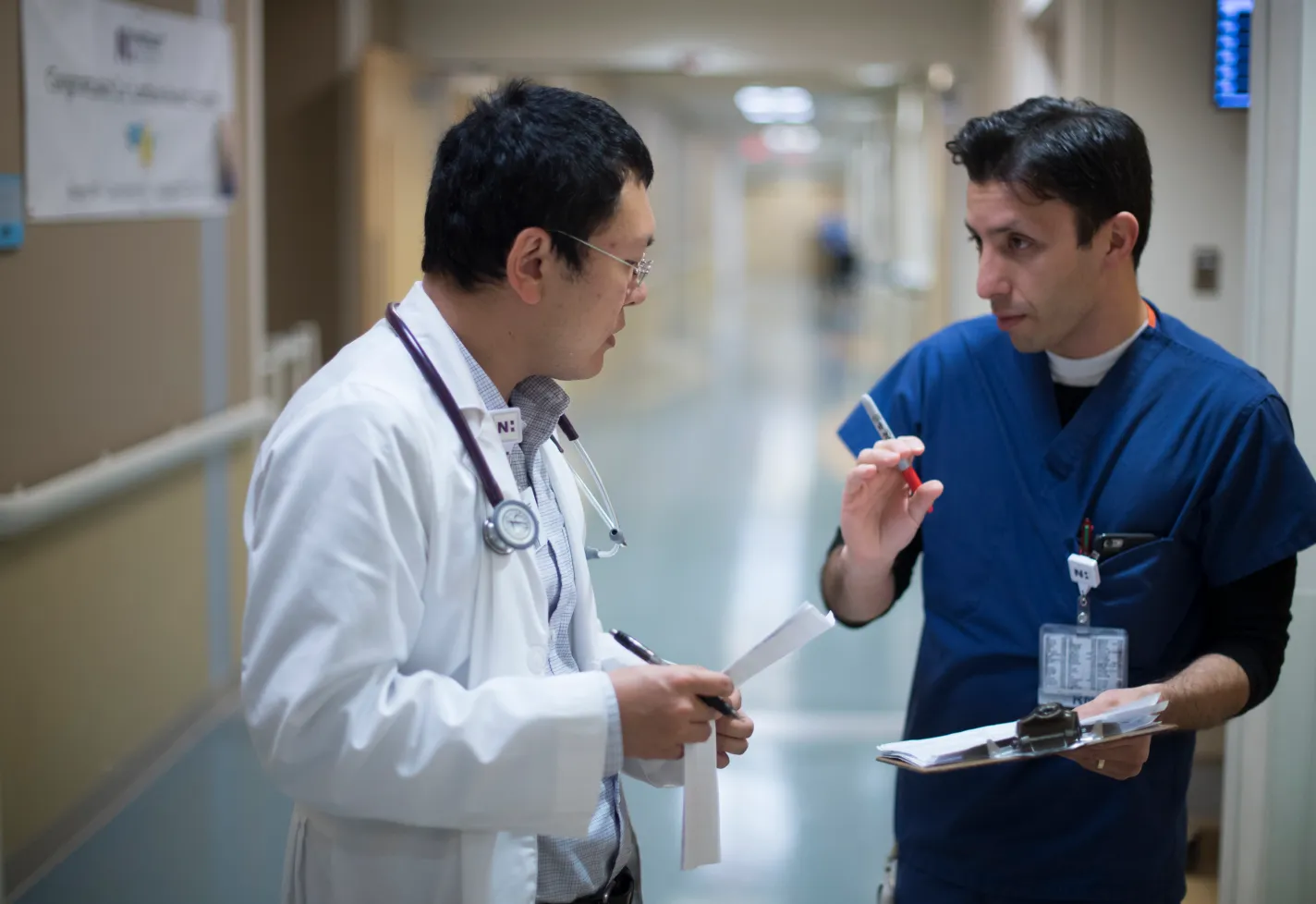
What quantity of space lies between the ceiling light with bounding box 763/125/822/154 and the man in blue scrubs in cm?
1948

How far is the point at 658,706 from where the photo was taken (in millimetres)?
1193

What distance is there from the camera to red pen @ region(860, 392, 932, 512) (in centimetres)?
156

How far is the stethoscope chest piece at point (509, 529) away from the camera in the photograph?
3.93ft

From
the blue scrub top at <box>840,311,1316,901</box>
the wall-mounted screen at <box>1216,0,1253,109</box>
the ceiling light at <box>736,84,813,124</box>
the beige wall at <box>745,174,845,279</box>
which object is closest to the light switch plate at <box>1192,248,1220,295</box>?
the wall-mounted screen at <box>1216,0,1253,109</box>

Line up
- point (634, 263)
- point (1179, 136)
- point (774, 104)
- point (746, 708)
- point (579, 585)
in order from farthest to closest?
point (774, 104) → point (746, 708) → point (1179, 136) → point (579, 585) → point (634, 263)

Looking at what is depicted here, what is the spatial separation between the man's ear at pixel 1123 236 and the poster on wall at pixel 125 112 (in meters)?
2.41

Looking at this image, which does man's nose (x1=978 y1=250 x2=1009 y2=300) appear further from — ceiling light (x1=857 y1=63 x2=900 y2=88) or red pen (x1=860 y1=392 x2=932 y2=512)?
ceiling light (x1=857 y1=63 x2=900 y2=88)

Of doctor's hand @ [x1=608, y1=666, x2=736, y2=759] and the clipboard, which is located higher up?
doctor's hand @ [x1=608, y1=666, x2=736, y2=759]


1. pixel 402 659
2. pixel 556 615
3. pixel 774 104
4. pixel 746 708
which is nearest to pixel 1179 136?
pixel 746 708

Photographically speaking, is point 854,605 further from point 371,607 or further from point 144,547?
point 144,547

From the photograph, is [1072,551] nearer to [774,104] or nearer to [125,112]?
[125,112]

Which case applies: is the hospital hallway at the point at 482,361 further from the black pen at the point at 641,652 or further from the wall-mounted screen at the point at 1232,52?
the black pen at the point at 641,652

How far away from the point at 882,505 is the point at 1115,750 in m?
0.39

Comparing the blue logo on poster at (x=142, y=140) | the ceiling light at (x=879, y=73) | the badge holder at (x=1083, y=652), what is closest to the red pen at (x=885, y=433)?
the badge holder at (x=1083, y=652)
